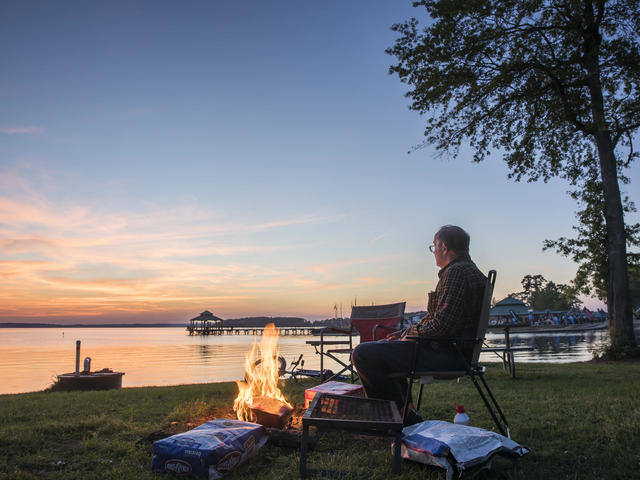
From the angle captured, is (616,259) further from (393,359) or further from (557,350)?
(393,359)

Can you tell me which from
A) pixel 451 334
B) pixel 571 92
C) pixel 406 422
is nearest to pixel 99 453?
pixel 406 422

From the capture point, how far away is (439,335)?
2.88 metres

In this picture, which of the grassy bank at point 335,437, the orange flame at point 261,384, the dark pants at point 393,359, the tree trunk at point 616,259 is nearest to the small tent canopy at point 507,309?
the grassy bank at point 335,437

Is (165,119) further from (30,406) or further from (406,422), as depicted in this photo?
(406,422)

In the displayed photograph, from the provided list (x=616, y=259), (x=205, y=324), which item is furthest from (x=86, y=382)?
(x=205, y=324)

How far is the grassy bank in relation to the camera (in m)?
2.49

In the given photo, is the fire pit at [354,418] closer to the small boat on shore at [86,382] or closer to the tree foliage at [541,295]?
the small boat on shore at [86,382]

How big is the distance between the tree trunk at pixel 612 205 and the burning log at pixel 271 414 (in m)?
10.1

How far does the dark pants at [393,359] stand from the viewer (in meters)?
2.89

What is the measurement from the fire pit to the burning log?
674 millimetres

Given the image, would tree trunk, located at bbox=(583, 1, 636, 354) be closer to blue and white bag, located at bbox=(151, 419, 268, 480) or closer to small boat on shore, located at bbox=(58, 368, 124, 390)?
blue and white bag, located at bbox=(151, 419, 268, 480)

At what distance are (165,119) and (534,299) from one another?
102 metres

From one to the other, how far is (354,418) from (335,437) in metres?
0.92

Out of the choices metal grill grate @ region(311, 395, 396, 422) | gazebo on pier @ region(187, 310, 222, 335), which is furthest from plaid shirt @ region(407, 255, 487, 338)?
gazebo on pier @ region(187, 310, 222, 335)
